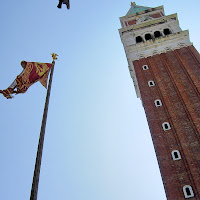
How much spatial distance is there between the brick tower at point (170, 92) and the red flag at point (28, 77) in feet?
28.3

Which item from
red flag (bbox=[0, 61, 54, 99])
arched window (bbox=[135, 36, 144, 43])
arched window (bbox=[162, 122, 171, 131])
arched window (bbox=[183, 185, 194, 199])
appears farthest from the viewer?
arched window (bbox=[135, 36, 144, 43])

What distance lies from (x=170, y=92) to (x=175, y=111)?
2.38 meters

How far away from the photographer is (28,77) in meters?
11.5

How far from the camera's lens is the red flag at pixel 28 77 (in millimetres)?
10930

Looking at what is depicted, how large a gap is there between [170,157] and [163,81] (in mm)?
8172

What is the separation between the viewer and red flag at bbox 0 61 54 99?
10930 millimetres

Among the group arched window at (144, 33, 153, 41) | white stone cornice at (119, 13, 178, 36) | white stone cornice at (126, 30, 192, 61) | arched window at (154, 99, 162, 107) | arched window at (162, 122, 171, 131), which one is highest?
white stone cornice at (119, 13, 178, 36)

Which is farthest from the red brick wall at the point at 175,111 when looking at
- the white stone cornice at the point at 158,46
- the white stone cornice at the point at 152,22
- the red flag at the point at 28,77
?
the red flag at the point at 28,77

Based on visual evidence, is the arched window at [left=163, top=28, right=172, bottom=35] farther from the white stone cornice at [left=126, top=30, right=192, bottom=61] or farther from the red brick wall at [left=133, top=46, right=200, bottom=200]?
the red brick wall at [left=133, top=46, right=200, bottom=200]

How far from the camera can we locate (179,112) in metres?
19.2

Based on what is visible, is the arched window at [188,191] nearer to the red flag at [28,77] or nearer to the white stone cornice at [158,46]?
the red flag at [28,77]

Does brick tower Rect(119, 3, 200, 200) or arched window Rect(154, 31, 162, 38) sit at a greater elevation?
arched window Rect(154, 31, 162, 38)

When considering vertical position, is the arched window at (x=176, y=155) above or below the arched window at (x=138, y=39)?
below

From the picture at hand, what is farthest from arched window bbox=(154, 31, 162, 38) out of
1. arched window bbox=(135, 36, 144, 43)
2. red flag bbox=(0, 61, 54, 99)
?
red flag bbox=(0, 61, 54, 99)
